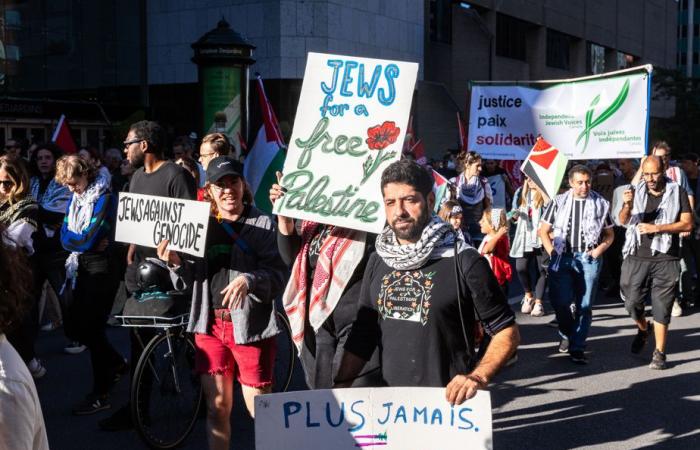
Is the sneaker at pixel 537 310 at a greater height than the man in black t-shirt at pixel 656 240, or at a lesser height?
lesser

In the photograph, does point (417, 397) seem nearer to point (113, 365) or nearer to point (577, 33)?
point (113, 365)

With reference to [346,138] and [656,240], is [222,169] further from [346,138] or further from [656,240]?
[656,240]

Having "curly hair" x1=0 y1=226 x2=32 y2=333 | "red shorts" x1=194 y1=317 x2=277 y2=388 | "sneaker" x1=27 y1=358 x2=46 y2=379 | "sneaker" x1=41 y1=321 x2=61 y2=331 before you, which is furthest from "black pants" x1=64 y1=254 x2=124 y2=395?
"curly hair" x1=0 y1=226 x2=32 y2=333

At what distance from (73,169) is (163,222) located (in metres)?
1.85

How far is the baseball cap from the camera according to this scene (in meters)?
4.38

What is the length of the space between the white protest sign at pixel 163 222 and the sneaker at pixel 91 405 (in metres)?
1.76

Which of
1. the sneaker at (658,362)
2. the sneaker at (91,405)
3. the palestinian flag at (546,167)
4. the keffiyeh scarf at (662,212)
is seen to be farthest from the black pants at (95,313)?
the keffiyeh scarf at (662,212)

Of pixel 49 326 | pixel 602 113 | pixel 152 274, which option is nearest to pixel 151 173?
pixel 152 274

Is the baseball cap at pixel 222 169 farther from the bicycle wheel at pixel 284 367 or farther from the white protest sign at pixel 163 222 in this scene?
the bicycle wheel at pixel 284 367

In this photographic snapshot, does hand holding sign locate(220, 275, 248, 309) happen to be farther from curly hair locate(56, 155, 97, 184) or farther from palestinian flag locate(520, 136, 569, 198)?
palestinian flag locate(520, 136, 569, 198)

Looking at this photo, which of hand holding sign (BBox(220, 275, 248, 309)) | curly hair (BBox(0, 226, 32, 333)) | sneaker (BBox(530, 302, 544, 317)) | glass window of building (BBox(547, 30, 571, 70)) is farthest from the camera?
glass window of building (BBox(547, 30, 571, 70))

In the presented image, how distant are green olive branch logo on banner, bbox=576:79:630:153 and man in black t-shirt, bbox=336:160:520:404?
21.7 feet

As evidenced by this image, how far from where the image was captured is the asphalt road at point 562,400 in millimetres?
5559

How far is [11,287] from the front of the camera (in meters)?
1.99
